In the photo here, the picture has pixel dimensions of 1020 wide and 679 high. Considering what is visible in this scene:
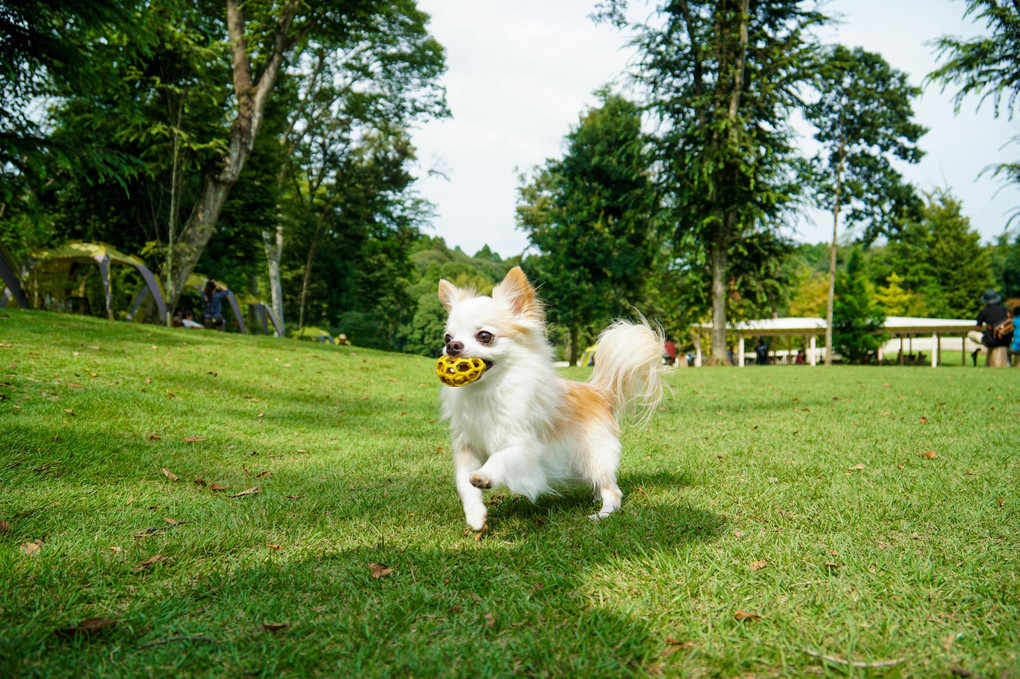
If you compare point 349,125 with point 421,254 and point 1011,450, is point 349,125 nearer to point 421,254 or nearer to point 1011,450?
point 1011,450

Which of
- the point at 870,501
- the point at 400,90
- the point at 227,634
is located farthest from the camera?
the point at 400,90

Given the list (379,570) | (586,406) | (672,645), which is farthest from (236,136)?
(672,645)

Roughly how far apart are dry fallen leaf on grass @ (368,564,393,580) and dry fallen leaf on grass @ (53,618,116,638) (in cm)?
100

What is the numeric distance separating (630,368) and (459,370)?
161cm

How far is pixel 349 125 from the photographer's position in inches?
1121

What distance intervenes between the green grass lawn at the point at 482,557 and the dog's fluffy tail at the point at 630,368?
25.4 inches

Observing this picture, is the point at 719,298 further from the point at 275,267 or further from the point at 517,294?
the point at 517,294

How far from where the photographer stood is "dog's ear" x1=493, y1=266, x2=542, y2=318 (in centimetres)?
363

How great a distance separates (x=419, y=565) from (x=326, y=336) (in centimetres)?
2902

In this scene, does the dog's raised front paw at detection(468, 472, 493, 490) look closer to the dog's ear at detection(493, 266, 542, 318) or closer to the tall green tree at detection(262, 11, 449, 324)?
the dog's ear at detection(493, 266, 542, 318)

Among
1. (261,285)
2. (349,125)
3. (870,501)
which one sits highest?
(349,125)

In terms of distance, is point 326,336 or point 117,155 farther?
point 326,336

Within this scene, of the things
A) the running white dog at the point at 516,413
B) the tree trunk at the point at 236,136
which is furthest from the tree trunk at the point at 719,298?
the running white dog at the point at 516,413

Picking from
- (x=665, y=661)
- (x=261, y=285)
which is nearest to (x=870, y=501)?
(x=665, y=661)
